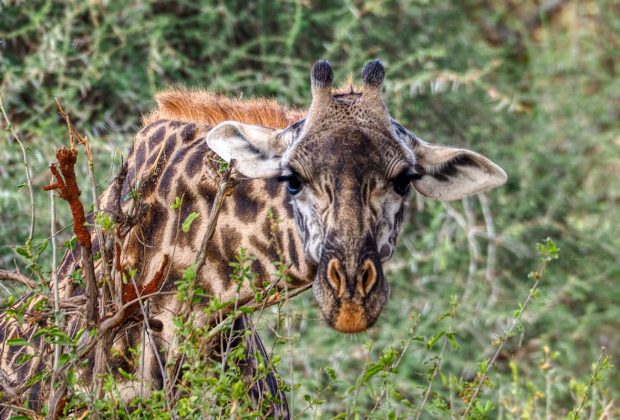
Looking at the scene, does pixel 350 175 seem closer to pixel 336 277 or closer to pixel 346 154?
pixel 346 154

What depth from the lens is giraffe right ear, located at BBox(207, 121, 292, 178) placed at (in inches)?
187

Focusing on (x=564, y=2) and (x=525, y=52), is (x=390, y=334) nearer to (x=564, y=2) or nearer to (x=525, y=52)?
(x=525, y=52)

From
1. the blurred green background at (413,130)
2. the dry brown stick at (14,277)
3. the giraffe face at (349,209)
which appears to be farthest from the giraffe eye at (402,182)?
the blurred green background at (413,130)

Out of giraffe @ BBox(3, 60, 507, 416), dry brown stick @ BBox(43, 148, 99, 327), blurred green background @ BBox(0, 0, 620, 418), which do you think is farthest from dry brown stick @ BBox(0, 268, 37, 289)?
blurred green background @ BBox(0, 0, 620, 418)

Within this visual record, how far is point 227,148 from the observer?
4.75m

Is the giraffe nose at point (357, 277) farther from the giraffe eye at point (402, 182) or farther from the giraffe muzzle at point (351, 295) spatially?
the giraffe eye at point (402, 182)

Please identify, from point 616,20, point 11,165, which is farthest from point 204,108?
point 616,20

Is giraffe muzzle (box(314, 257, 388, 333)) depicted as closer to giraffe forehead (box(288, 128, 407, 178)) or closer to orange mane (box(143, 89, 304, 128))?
giraffe forehead (box(288, 128, 407, 178))

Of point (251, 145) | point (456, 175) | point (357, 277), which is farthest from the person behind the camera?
point (456, 175)

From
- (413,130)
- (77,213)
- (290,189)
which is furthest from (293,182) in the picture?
(413,130)

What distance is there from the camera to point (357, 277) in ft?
13.6

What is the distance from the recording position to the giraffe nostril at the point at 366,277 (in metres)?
4.16

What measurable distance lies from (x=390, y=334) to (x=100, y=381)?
4.59 metres

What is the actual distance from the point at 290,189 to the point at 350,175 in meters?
0.36
